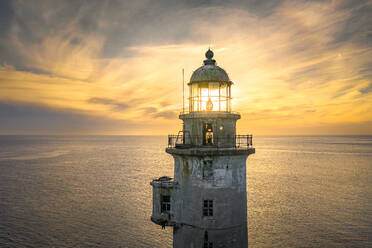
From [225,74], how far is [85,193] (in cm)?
4484

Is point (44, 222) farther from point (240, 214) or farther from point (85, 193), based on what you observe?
point (240, 214)

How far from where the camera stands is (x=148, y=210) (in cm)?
4159

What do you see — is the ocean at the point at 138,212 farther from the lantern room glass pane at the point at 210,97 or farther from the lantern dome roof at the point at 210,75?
the lantern dome roof at the point at 210,75

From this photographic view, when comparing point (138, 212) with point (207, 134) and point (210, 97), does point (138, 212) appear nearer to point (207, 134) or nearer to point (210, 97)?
point (207, 134)

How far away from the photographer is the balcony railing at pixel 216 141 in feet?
49.5

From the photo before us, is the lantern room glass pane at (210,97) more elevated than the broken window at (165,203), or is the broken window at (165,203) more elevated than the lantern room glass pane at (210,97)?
the lantern room glass pane at (210,97)

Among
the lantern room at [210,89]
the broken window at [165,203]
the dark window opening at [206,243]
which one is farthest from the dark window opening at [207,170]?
the lantern room at [210,89]

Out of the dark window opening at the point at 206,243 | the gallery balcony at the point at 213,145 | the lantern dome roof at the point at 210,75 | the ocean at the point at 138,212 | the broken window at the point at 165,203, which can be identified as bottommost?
the ocean at the point at 138,212

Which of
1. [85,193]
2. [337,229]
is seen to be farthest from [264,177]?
[85,193]

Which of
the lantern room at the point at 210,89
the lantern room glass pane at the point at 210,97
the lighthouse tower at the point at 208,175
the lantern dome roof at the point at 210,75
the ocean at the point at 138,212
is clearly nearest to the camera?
the lighthouse tower at the point at 208,175

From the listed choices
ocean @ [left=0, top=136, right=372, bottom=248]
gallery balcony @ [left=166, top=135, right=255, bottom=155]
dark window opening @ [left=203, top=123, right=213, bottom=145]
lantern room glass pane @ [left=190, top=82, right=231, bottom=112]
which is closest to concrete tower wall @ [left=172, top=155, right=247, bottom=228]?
gallery balcony @ [left=166, top=135, right=255, bottom=155]

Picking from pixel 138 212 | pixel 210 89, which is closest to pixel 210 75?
pixel 210 89

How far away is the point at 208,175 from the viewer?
A: 47.1 feet

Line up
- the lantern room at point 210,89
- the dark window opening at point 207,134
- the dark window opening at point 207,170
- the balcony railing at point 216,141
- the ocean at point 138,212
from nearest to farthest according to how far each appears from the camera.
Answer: the dark window opening at point 207,170
the balcony railing at point 216,141
the dark window opening at point 207,134
the lantern room at point 210,89
the ocean at point 138,212
